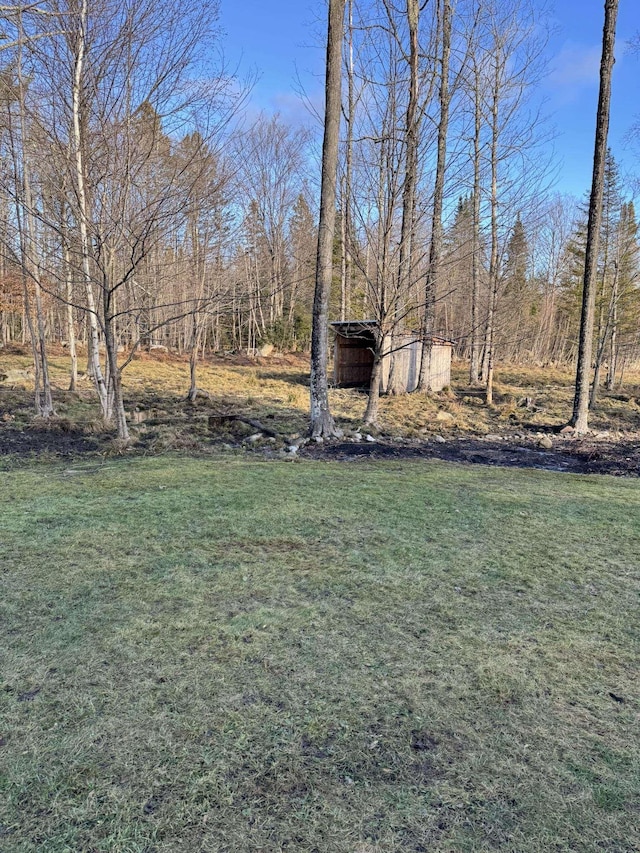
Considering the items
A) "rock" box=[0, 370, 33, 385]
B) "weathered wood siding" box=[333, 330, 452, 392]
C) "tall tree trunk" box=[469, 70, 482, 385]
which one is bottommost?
"rock" box=[0, 370, 33, 385]

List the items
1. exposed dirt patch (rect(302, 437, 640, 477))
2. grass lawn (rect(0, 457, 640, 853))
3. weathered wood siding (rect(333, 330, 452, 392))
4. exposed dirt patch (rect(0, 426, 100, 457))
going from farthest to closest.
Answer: weathered wood siding (rect(333, 330, 452, 392)) → exposed dirt patch (rect(302, 437, 640, 477)) → exposed dirt patch (rect(0, 426, 100, 457)) → grass lawn (rect(0, 457, 640, 853))

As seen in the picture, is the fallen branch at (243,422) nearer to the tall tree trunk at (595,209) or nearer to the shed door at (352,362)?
the tall tree trunk at (595,209)

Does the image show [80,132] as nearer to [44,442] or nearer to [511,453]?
[44,442]

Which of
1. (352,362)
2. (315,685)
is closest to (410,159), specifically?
(315,685)

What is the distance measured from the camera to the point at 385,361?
1593 cm

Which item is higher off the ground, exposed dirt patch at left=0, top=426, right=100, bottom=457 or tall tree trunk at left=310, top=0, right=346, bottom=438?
tall tree trunk at left=310, top=0, right=346, bottom=438

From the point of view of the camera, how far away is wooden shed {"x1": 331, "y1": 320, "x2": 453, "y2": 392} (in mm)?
15680

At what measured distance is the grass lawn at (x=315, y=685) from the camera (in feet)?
4.24

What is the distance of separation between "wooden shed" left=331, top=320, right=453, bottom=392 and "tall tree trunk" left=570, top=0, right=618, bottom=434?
5.10 m

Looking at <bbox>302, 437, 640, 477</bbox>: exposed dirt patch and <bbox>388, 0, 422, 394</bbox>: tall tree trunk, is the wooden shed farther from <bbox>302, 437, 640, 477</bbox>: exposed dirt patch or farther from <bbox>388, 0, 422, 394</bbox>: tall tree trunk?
<bbox>302, 437, 640, 477</bbox>: exposed dirt patch

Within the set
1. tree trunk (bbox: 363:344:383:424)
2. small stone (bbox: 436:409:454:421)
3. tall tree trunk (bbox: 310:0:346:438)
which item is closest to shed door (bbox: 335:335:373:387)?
small stone (bbox: 436:409:454:421)

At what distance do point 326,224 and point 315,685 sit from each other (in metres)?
7.17

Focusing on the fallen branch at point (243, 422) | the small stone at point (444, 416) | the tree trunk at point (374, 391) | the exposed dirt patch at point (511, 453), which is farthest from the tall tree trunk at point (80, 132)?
the small stone at point (444, 416)

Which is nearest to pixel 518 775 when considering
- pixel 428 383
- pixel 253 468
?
pixel 253 468
